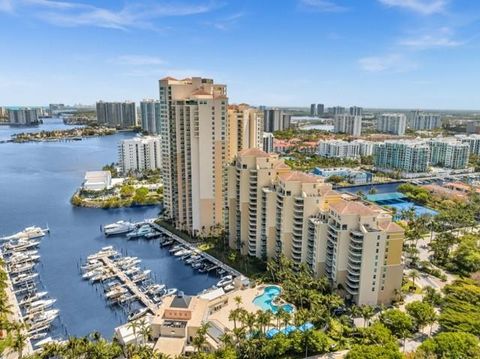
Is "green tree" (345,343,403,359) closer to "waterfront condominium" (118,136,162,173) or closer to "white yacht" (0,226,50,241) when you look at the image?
"white yacht" (0,226,50,241)

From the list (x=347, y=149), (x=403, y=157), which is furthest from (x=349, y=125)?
(x=403, y=157)

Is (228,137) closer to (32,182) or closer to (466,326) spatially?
(466,326)

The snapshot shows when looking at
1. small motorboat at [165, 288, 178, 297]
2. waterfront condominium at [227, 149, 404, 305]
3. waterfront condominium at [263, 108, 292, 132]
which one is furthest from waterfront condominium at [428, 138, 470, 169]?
small motorboat at [165, 288, 178, 297]

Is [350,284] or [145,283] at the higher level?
[350,284]

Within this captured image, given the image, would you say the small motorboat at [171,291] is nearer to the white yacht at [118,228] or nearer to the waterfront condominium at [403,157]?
the white yacht at [118,228]

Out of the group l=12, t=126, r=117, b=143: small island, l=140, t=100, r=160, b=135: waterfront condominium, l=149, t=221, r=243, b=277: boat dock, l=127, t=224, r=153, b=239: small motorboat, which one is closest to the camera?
l=149, t=221, r=243, b=277: boat dock

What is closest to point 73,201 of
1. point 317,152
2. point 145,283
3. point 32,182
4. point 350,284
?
point 32,182
